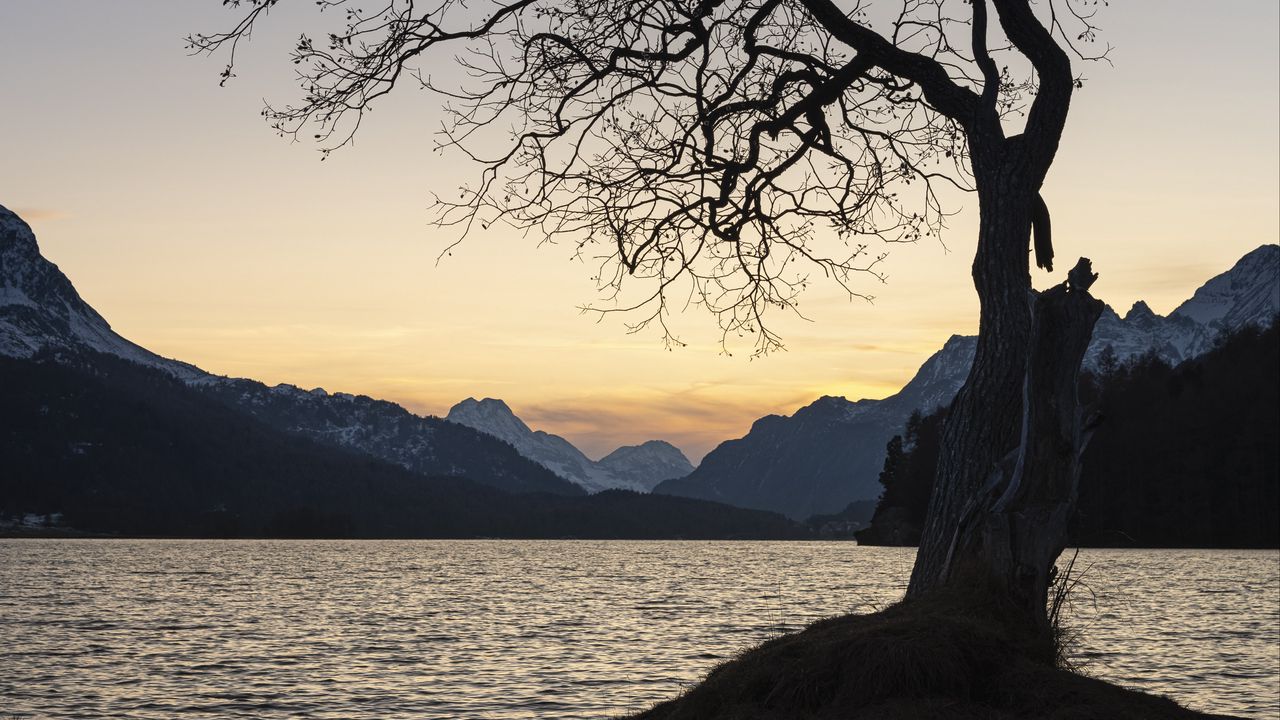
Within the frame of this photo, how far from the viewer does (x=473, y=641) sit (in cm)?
5653

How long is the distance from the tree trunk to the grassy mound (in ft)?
3.31

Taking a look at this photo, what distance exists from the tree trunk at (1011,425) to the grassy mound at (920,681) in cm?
101

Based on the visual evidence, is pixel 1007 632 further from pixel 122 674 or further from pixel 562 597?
pixel 562 597

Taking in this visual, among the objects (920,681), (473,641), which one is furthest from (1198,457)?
(920,681)

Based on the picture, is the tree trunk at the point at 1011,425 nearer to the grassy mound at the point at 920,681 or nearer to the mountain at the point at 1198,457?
the grassy mound at the point at 920,681

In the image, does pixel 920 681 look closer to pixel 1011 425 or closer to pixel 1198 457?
pixel 1011 425

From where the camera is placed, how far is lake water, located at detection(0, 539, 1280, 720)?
36719mm

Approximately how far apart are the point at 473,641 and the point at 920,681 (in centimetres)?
4965

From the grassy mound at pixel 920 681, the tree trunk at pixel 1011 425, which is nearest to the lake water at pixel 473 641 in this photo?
the tree trunk at pixel 1011 425

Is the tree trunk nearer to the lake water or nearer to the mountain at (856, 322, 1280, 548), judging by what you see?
the lake water

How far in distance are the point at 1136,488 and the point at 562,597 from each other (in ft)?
340

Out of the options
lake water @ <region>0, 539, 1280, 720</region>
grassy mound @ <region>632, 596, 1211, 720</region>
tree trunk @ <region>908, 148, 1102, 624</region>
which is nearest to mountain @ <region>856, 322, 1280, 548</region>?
lake water @ <region>0, 539, 1280, 720</region>

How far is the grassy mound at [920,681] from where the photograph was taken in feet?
29.7

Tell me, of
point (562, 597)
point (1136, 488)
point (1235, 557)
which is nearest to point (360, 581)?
point (562, 597)
